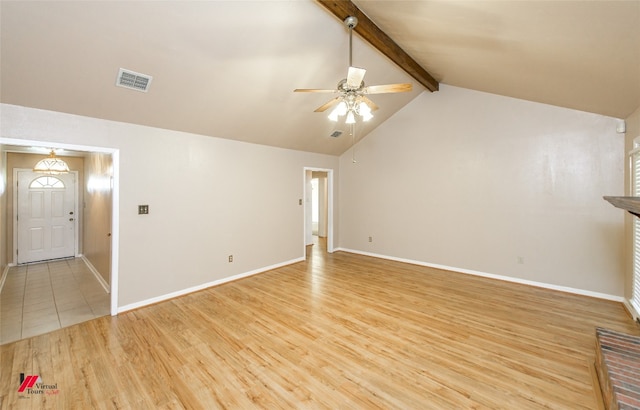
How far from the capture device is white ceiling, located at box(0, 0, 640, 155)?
2.09 meters

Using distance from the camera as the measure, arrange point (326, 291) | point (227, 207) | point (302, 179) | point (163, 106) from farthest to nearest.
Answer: point (302, 179) → point (227, 207) → point (326, 291) → point (163, 106)

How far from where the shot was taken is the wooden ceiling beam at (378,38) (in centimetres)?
266

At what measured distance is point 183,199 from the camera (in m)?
3.97

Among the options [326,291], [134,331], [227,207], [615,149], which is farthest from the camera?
[227,207]

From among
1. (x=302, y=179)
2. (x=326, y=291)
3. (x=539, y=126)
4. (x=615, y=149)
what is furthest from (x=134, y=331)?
(x=615, y=149)

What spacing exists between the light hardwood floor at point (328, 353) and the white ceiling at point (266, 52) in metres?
2.61

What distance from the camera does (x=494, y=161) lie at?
4.67 m

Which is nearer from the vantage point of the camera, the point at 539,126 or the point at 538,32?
the point at 538,32

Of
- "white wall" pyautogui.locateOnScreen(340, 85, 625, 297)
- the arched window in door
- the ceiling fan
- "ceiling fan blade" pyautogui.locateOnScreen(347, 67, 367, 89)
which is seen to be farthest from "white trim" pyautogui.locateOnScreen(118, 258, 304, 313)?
the arched window in door

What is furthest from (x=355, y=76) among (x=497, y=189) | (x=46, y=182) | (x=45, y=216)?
(x=45, y=216)

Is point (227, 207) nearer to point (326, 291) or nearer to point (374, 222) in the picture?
point (326, 291)

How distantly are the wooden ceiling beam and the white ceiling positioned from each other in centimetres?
10

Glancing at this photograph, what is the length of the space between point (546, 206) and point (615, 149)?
1.10 metres

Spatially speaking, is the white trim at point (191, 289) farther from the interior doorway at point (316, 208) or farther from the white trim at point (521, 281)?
the white trim at point (521, 281)
